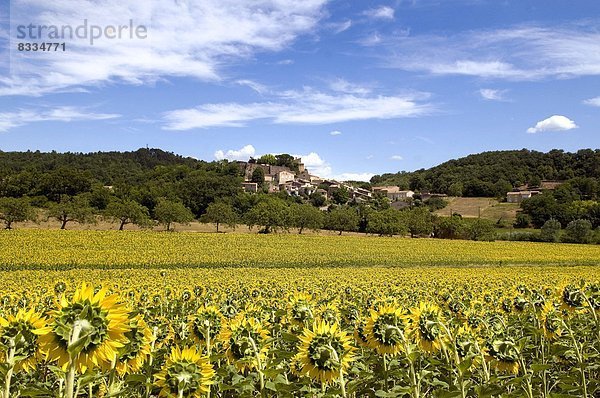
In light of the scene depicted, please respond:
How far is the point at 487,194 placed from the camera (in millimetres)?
140625

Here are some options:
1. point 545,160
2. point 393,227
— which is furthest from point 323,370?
point 545,160

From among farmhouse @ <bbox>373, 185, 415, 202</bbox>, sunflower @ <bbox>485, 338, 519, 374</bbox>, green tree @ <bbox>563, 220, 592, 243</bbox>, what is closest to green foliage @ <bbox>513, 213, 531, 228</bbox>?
green tree @ <bbox>563, 220, 592, 243</bbox>

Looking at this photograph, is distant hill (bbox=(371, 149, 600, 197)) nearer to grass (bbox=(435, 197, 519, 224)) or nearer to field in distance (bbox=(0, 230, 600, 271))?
grass (bbox=(435, 197, 519, 224))

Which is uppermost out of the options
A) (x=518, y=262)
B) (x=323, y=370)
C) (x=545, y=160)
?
(x=545, y=160)

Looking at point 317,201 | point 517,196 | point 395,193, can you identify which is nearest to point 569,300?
point 317,201

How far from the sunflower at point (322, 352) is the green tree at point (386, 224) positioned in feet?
259

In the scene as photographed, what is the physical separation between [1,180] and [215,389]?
96.0 meters

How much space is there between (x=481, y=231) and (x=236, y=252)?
1830 inches

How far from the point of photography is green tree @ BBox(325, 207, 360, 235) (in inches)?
3359

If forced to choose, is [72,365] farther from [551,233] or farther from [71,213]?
[551,233]

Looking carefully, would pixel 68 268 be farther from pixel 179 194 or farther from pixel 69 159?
pixel 69 159

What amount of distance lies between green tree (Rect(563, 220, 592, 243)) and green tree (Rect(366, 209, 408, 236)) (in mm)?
24511

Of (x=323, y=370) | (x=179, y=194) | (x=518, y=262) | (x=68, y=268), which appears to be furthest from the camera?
(x=179, y=194)

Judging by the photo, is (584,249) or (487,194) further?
(487,194)
